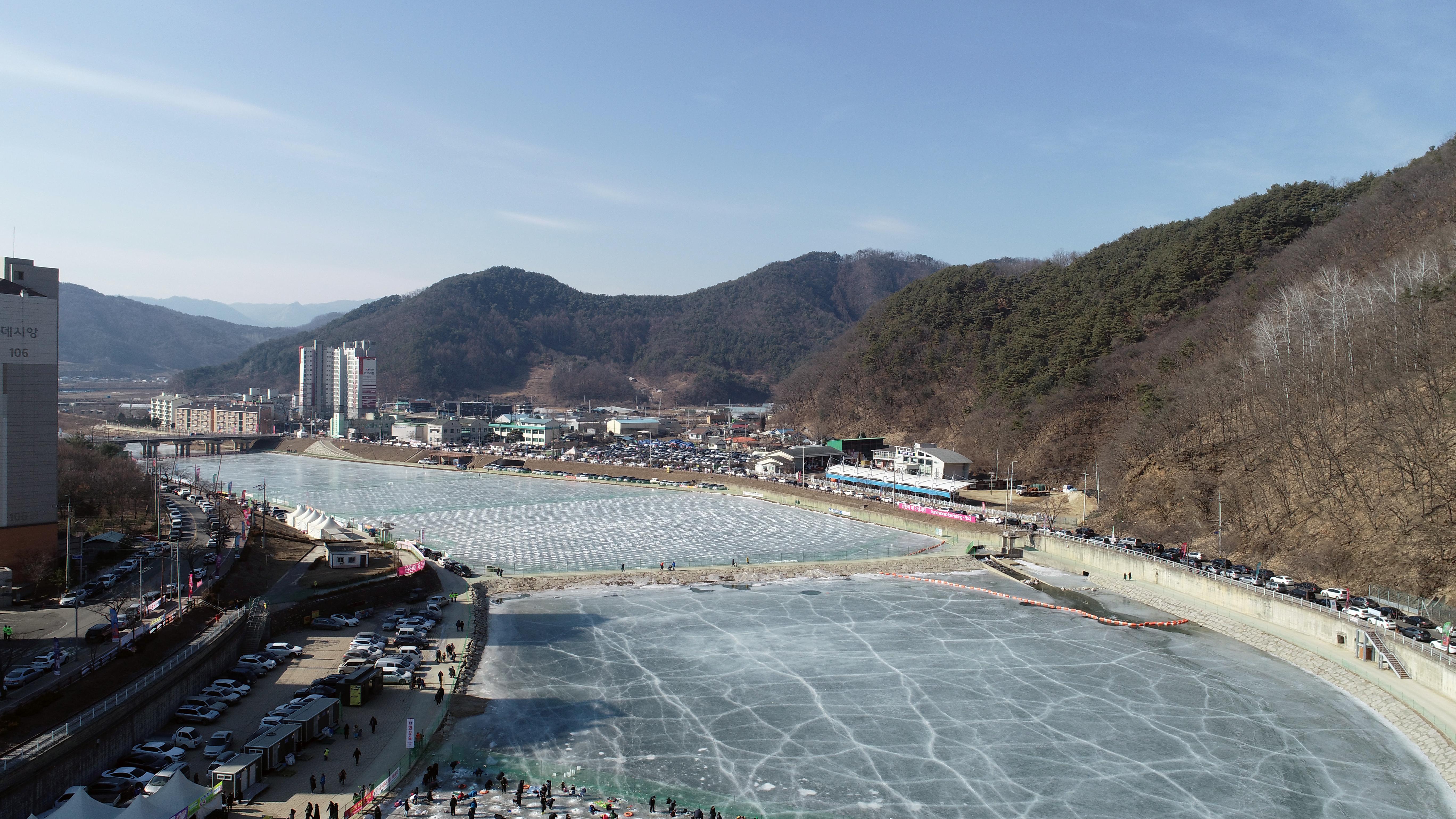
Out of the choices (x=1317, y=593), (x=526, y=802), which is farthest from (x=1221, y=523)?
(x=526, y=802)

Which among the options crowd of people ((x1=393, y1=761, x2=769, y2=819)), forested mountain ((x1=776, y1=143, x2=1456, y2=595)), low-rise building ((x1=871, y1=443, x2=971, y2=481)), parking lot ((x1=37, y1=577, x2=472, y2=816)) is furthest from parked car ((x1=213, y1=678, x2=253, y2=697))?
low-rise building ((x1=871, y1=443, x2=971, y2=481))

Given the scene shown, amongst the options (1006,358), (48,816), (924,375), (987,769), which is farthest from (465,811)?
(924,375)

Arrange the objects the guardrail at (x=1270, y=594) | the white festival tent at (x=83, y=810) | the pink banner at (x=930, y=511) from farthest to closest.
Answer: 1. the pink banner at (x=930, y=511)
2. the guardrail at (x=1270, y=594)
3. the white festival tent at (x=83, y=810)

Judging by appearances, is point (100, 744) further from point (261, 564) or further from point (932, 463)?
point (932, 463)

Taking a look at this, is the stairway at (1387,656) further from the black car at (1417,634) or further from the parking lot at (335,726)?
the parking lot at (335,726)

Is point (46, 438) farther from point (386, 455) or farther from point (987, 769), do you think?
point (386, 455)

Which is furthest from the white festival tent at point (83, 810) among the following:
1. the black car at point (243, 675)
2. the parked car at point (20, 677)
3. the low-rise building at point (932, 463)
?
the low-rise building at point (932, 463)

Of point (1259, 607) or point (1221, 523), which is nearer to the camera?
point (1259, 607)
